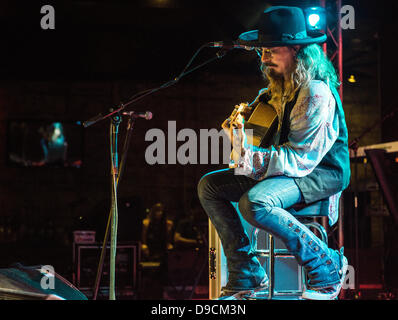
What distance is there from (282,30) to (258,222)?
3.09 ft

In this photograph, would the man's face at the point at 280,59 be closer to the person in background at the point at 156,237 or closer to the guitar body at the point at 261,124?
the guitar body at the point at 261,124

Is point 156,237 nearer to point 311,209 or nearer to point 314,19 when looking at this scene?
point 314,19

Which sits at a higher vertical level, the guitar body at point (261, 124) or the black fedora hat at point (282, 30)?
the black fedora hat at point (282, 30)

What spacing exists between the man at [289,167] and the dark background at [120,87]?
442 cm

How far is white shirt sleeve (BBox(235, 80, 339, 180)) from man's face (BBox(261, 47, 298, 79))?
24 centimetres

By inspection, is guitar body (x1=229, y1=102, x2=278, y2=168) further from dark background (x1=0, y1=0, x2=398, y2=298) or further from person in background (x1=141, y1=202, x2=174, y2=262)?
person in background (x1=141, y1=202, x2=174, y2=262)

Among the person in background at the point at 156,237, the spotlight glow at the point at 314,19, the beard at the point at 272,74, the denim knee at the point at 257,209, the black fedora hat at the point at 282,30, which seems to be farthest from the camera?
the person in background at the point at 156,237

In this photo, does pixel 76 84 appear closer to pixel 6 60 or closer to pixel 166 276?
pixel 6 60

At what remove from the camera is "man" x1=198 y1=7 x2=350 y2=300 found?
90.1 inches

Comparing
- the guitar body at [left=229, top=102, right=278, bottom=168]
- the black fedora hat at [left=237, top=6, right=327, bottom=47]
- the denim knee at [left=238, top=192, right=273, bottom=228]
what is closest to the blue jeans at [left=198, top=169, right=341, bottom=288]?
the denim knee at [left=238, top=192, right=273, bottom=228]

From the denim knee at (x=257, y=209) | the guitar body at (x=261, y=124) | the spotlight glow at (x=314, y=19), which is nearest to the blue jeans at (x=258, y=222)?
the denim knee at (x=257, y=209)

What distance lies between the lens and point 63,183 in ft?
32.9

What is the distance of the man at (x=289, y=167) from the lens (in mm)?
2289

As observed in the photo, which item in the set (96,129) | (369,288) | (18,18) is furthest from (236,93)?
(369,288)
